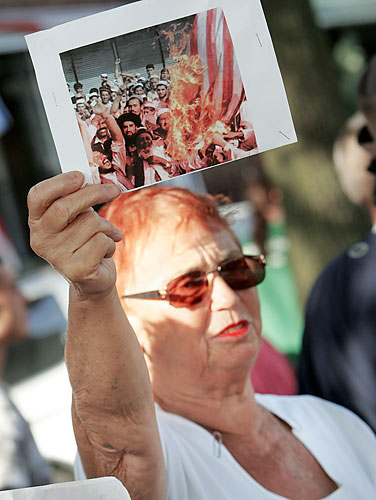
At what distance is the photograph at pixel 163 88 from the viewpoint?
3.60 ft

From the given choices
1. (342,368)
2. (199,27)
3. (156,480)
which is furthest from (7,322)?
(199,27)

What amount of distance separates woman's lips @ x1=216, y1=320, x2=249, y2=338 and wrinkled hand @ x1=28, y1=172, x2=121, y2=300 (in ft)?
1.24

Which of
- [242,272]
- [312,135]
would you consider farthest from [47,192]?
[312,135]

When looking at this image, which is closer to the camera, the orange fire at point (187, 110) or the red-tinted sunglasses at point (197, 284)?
the orange fire at point (187, 110)

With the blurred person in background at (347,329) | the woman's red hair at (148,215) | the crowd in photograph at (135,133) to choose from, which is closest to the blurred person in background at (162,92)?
the crowd in photograph at (135,133)

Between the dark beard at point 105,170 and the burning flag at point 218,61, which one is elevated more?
the burning flag at point 218,61

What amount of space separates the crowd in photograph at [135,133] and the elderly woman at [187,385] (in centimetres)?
8

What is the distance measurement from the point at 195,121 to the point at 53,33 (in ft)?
0.95

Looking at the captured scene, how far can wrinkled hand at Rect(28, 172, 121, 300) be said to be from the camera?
1001 mm

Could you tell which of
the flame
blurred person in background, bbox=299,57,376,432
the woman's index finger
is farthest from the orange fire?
blurred person in background, bbox=299,57,376,432

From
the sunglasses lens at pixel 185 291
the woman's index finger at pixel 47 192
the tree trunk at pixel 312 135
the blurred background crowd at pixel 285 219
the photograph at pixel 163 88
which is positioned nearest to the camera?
the woman's index finger at pixel 47 192

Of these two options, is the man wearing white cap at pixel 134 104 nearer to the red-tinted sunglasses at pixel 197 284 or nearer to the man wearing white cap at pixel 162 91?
the man wearing white cap at pixel 162 91

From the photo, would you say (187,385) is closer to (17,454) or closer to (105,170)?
(105,170)

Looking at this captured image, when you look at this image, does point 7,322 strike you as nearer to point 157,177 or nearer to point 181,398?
point 181,398
